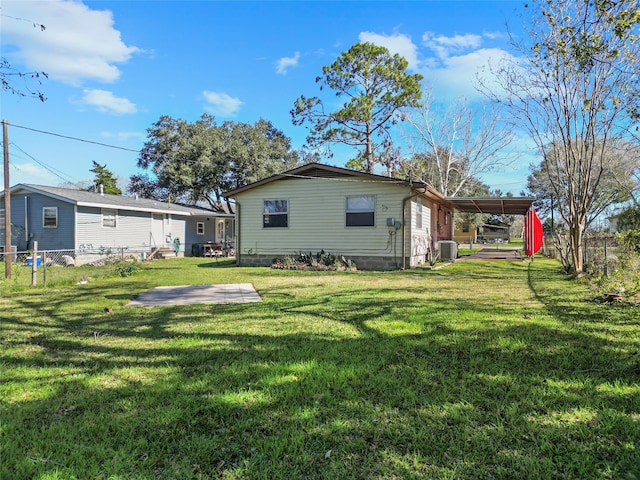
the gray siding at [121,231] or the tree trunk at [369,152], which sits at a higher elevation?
the tree trunk at [369,152]

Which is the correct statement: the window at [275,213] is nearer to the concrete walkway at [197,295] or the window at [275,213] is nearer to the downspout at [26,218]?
the concrete walkway at [197,295]

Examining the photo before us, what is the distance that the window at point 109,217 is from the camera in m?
17.8

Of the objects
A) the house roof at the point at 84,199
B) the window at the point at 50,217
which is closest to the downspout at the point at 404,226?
the house roof at the point at 84,199

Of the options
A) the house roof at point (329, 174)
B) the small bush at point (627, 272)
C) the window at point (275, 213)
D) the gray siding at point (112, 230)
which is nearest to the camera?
the small bush at point (627, 272)

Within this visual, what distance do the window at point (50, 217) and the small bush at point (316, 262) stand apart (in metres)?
10.8

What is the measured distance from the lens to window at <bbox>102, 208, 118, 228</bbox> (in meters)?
17.8

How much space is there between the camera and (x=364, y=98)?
83.3 feet

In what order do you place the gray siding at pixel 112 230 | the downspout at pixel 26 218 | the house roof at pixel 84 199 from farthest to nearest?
the downspout at pixel 26 218 < the gray siding at pixel 112 230 < the house roof at pixel 84 199

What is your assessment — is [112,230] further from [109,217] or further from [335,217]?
[335,217]

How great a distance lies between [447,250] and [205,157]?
65.6 ft

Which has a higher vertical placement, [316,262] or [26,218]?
[26,218]

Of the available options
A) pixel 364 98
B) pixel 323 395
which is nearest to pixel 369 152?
pixel 364 98

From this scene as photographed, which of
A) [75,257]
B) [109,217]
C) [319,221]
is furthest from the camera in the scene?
[109,217]

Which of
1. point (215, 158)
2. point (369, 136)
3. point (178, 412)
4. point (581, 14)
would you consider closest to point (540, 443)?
point (178, 412)
